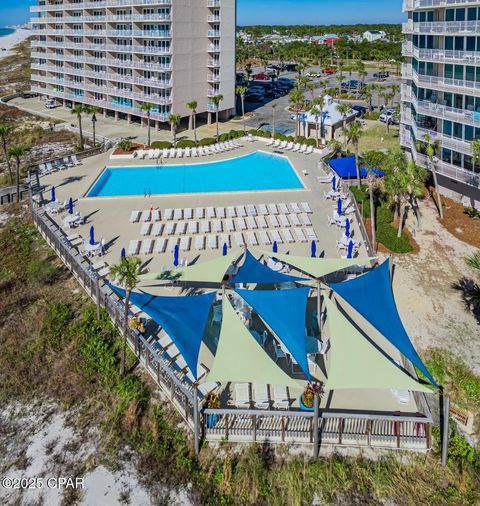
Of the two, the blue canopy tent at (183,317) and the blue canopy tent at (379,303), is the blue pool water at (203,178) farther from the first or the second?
the blue canopy tent at (183,317)

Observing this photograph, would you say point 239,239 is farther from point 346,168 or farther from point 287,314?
point 346,168

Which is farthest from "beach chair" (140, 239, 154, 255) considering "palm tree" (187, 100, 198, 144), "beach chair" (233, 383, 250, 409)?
"palm tree" (187, 100, 198, 144)

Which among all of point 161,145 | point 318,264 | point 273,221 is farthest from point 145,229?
point 161,145

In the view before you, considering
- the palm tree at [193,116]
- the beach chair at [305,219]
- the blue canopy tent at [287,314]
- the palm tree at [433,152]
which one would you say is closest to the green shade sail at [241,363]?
the blue canopy tent at [287,314]

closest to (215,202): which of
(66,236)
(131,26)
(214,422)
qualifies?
(66,236)

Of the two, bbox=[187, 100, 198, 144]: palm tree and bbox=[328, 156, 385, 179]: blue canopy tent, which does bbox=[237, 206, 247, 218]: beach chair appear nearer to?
bbox=[328, 156, 385, 179]: blue canopy tent

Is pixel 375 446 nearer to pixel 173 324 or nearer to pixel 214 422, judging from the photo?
pixel 214 422
